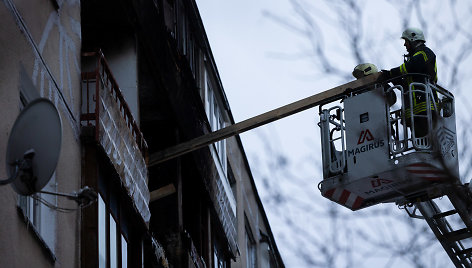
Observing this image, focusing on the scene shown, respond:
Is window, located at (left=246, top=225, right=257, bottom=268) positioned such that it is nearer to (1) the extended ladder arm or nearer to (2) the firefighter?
(1) the extended ladder arm

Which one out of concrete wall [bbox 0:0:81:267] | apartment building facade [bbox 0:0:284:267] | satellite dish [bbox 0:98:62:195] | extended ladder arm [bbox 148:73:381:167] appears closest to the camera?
satellite dish [bbox 0:98:62:195]

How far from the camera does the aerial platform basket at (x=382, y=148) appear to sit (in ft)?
57.9

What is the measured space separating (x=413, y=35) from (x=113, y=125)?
5.10m

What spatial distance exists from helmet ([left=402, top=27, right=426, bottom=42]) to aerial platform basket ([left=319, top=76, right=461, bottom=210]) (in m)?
0.85

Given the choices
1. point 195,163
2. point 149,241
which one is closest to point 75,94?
point 149,241

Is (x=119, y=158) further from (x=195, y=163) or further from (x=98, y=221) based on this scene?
(x=195, y=163)

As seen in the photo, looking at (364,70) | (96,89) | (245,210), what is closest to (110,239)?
(96,89)

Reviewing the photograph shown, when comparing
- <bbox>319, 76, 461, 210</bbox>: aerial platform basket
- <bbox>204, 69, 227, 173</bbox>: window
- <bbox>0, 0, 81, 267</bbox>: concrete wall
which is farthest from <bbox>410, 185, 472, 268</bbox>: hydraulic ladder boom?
<bbox>204, 69, 227, 173</bbox>: window

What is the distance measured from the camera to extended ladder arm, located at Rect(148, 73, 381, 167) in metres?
19.1

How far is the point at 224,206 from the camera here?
2739cm

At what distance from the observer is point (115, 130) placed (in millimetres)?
18125

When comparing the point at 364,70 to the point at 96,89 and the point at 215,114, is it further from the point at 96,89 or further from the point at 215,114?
the point at 215,114

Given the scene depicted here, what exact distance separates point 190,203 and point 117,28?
5720 mm

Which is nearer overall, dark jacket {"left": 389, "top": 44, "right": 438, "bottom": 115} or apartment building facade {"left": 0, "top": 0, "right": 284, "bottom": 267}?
apartment building facade {"left": 0, "top": 0, "right": 284, "bottom": 267}
